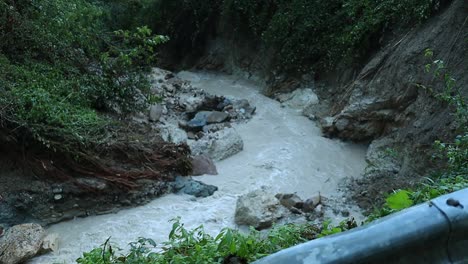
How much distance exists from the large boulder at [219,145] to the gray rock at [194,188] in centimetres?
93

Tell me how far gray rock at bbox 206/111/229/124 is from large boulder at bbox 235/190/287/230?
3.02m

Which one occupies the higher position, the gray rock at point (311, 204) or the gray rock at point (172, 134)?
Result: the gray rock at point (311, 204)

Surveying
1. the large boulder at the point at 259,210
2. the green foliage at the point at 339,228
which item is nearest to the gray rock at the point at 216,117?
the large boulder at the point at 259,210

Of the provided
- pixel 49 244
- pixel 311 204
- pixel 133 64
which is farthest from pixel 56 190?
pixel 311 204

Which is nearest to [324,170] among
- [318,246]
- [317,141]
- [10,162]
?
[317,141]

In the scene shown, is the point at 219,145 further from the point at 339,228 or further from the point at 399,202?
the point at 399,202

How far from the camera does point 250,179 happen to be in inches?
292

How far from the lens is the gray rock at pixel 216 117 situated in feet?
30.6

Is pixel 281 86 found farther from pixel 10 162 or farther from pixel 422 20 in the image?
pixel 10 162

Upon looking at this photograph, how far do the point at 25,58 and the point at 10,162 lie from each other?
1.84 m

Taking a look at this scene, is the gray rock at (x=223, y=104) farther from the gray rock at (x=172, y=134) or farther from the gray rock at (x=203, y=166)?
the gray rock at (x=203, y=166)

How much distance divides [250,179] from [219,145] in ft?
3.35

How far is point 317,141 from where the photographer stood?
879 cm

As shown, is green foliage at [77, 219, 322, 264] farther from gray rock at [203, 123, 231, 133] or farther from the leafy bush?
the leafy bush
